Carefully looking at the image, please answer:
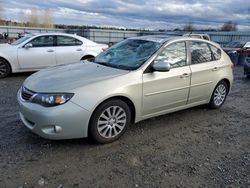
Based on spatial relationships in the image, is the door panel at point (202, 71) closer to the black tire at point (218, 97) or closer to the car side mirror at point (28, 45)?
the black tire at point (218, 97)

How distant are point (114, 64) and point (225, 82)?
A: 2718mm

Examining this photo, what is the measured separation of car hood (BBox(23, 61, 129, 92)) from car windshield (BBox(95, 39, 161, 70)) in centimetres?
→ 23

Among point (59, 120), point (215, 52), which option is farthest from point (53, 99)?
point (215, 52)

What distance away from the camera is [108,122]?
12.8 ft

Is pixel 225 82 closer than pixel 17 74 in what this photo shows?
Yes

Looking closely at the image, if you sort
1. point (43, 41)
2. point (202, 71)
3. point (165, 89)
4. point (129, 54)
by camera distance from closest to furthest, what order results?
point (165, 89), point (129, 54), point (202, 71), point (43, 41)

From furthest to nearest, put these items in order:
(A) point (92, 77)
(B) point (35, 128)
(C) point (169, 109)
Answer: (C) point (169, 109) < (A) point (92, 77) < (B) point (35, 128)

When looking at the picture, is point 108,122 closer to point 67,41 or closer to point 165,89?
point 165,89

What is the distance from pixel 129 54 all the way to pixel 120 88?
41.3 inches

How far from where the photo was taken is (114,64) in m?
4.49

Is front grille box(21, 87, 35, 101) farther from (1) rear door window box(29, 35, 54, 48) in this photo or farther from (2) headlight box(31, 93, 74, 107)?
(1) rear door window box(29, 35, 54, 48)

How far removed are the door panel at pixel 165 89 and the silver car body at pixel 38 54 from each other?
219 inches

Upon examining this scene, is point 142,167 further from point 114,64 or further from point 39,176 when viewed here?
point 114,64

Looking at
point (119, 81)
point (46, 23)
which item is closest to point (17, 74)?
point (119, 81)
